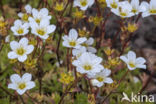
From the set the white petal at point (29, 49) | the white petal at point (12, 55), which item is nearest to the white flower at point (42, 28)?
the white petal at point (29, 49)

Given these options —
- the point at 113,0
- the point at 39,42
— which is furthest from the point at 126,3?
the point at 39,42

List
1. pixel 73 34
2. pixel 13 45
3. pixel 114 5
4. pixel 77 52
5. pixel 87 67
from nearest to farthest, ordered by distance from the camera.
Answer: pixel 87 67 → pixel 13 45 → pixel 77 52 → pixel 73 34 → pixel 114 5

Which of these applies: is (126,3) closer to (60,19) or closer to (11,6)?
(60,19)

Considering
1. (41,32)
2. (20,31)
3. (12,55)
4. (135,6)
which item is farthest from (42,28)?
(135,6)

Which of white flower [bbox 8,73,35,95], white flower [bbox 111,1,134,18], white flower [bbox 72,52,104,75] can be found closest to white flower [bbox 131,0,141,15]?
white flower [bbox 111,1,134,18]

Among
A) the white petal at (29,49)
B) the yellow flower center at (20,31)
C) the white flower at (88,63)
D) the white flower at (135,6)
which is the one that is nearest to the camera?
the white flower at (88,63)

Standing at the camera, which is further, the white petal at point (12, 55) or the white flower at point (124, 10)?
the white flower at point (124, 10)

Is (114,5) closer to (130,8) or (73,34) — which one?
(130,8)

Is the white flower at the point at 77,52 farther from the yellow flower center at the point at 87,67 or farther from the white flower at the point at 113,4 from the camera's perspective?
the white flower at the point at 113,4
